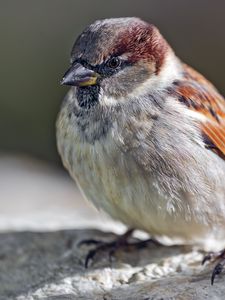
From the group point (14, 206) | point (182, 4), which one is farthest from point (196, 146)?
point (182, 4)

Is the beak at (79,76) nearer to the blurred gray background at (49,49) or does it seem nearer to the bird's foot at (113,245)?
the bird's foot at (113,245)

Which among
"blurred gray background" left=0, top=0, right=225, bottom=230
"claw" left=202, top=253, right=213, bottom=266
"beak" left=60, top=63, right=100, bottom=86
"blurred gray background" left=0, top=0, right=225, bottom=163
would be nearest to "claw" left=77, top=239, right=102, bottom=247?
"claw" left=202, top=253, right=213, bottom=266

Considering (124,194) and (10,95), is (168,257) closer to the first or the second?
(124,194)

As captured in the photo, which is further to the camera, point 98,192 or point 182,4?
point 182,4

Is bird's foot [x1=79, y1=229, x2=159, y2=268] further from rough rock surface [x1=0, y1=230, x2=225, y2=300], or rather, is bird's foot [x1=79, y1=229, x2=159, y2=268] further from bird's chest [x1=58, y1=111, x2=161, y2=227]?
bird's chest [x1=58, y1=111, x2=161, y2=227]

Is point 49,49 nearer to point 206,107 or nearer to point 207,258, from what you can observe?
point 206,107

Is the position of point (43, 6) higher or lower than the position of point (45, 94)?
higher

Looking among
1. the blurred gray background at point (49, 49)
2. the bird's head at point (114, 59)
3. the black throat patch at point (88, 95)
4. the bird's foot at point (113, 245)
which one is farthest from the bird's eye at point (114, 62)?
the blurred gray background at point (49, 49)
